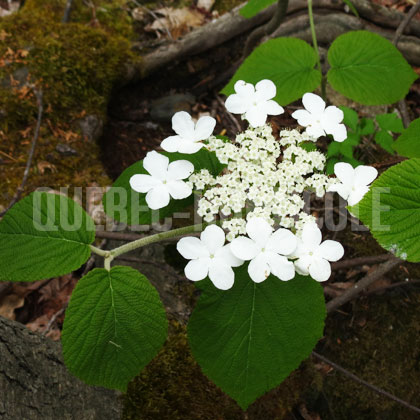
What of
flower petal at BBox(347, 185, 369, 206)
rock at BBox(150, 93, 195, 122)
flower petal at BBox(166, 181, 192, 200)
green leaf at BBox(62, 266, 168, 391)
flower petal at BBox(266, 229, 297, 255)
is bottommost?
rock at BBox(150, 93, 195, 122)

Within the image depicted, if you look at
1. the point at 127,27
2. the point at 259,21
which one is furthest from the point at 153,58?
the point at 259,21

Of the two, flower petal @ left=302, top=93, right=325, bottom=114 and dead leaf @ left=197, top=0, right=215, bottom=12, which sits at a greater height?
flower petal @ left=302, top=93, right=325, bottom=114

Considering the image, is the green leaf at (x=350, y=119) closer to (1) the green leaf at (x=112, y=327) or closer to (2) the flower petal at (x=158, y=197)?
(2) the flower petal at (x=158, y=197)

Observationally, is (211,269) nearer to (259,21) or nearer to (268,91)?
(268,91)

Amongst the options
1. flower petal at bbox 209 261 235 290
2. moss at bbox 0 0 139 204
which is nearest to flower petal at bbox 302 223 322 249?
flower petal at bbox 209 261 235 290

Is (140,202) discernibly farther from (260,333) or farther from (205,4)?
(205,4)

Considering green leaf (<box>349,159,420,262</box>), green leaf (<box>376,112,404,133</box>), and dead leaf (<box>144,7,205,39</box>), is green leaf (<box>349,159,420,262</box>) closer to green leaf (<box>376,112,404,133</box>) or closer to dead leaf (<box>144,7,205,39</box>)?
green leaf (<box>376,112,404,133</box>)
